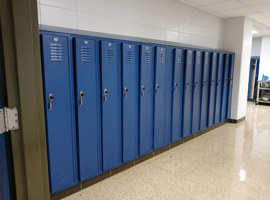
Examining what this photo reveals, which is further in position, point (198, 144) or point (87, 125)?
point (198, 144)

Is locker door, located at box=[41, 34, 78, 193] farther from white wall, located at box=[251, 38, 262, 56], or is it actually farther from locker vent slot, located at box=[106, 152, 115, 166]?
white wall, located at box=[251, 38, 262, 56]

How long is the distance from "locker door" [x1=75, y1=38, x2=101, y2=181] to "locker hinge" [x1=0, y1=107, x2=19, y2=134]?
4.56 ft

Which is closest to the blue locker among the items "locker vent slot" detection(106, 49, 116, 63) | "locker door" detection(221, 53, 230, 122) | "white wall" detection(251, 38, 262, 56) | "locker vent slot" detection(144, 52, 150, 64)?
"locker vent slot" detection(106, 49, 116, 63)

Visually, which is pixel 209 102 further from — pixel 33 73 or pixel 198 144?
pixel 33 73

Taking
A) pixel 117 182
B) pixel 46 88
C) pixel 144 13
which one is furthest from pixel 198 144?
pixel 46 88

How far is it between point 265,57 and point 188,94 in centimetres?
692

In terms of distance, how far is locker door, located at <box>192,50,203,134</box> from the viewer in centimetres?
441

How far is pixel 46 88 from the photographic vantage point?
2195 mm

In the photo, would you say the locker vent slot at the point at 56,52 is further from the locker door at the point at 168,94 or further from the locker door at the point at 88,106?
the locker door at the point at 168,94

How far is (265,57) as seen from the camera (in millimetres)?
9156

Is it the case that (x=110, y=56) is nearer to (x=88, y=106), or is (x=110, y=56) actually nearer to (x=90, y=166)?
(x=88, y=106)

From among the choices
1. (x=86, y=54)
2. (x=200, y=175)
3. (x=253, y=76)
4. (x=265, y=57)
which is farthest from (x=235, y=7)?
(x=253, y=76)

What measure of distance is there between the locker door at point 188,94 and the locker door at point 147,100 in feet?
3.39

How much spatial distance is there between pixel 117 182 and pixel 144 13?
9.30 feet
